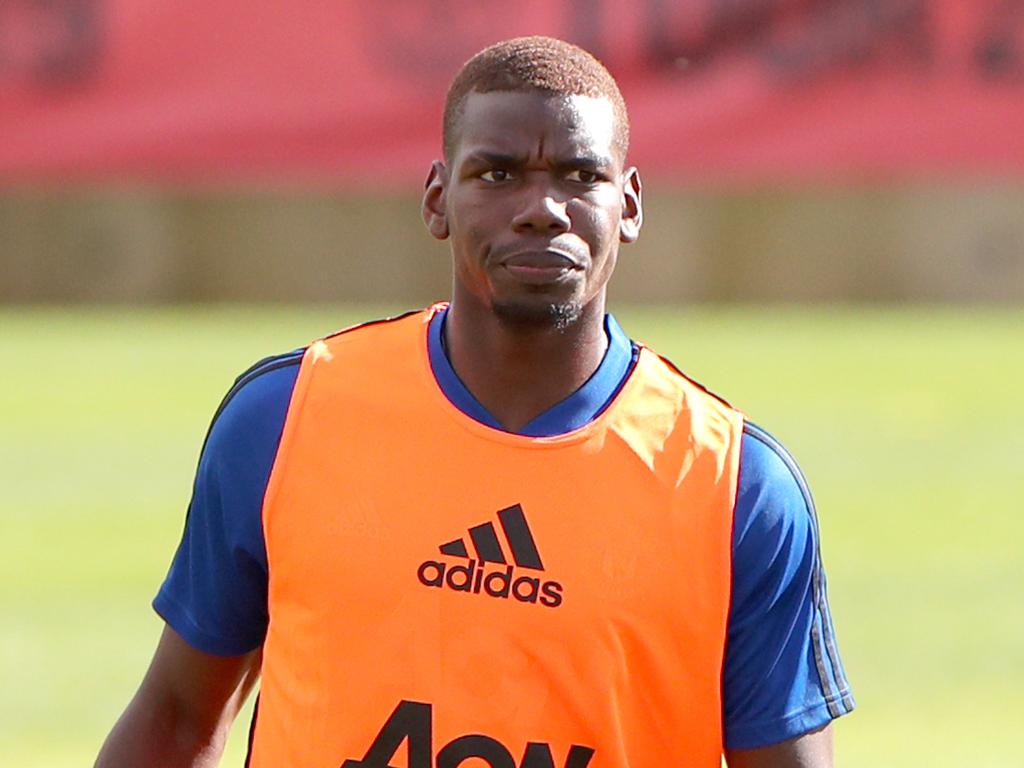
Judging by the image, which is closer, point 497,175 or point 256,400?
point 497,175

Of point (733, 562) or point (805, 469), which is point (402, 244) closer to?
point (805, 469)

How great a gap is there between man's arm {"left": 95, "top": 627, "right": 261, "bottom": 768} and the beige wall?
1288 cm

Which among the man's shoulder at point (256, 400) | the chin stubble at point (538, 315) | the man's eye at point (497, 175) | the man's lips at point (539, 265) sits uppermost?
the man's eye at point (497, 175)

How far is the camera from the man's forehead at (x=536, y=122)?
2941 mm

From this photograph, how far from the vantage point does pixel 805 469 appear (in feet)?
34.1

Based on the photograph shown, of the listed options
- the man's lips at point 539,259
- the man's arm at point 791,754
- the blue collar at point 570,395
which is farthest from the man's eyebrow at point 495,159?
the man's arm at point 791,754

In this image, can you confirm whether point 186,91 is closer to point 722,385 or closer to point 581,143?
point 722,385

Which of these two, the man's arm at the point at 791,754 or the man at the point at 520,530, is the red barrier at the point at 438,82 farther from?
the man's arm at the point at 791,754

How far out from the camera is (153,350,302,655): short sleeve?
3.03m

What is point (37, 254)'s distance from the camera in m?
16.0

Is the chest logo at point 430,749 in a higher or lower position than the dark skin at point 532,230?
lower

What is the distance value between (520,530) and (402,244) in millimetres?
13473

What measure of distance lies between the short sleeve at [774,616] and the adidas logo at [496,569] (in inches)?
10.1

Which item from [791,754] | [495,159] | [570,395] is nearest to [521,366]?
[570,395]
